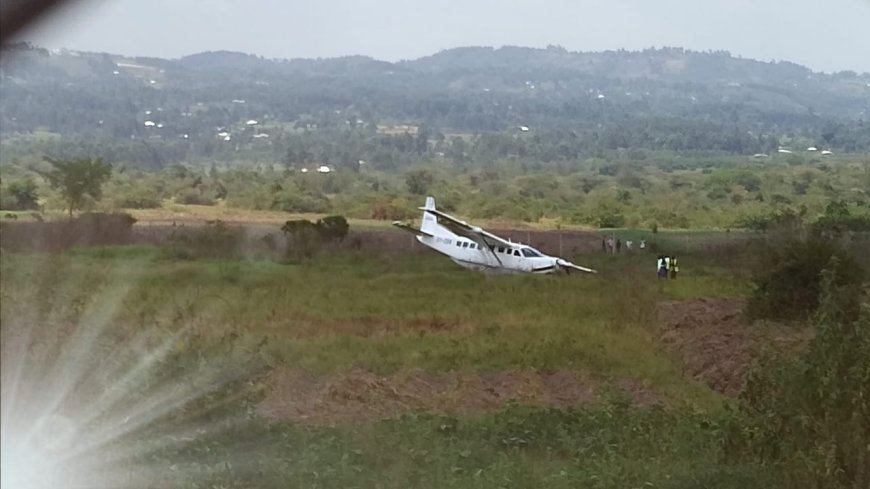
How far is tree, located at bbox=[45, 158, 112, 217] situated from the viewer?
7.09ft

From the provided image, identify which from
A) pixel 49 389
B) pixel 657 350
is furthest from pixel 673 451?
pixel 49 389

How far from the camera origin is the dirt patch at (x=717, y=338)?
109 inches

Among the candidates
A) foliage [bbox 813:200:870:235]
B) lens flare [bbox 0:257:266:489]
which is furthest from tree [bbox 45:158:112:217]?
foliage [bbox 813:200:870:235]

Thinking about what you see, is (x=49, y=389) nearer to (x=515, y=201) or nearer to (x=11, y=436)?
(x=11, y=436)

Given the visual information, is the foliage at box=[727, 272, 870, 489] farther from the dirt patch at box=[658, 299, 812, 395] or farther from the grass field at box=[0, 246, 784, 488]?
the dirt patch at box=[658, 299, 812, 395]

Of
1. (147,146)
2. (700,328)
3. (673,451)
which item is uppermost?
(147,146)

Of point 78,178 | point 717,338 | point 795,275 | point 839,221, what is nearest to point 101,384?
point 78,178

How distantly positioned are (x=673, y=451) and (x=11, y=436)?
5.13 ft

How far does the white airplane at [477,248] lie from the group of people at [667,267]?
203mm

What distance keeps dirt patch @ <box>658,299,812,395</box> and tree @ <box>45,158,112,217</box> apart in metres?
1.64

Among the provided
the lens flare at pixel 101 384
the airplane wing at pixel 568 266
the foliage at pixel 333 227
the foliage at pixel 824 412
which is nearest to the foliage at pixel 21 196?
the lens flare at pixel 101 384

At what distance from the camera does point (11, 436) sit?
5.53 ft

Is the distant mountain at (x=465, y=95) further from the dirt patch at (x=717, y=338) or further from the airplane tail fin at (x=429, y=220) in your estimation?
the dirt patch at (x=717, y=338)

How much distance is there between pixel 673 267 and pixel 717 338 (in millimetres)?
272
